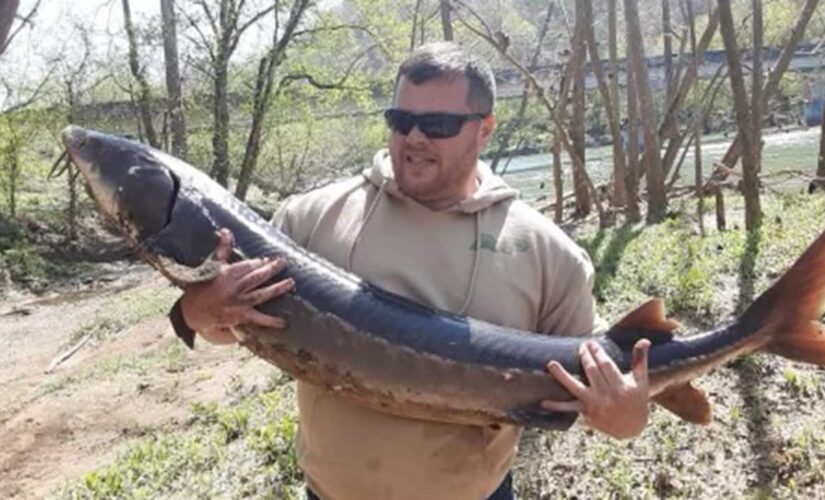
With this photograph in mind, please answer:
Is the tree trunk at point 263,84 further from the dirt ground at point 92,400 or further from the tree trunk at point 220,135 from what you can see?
the dirt ground at point 92,400

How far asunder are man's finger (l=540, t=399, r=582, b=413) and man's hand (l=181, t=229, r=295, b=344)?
0.70 m

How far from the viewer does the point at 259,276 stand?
229cm

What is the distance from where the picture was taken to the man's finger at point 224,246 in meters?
2.37

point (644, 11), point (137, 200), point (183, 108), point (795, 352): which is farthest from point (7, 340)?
point (644, 11)

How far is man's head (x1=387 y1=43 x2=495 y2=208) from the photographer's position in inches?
89.2

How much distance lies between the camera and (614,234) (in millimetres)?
10695

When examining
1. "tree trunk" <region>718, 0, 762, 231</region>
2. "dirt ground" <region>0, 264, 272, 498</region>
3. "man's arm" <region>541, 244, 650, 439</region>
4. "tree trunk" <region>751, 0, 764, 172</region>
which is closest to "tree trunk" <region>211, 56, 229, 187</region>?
"dirt ground" <region>0, 264, 272, 498</region>

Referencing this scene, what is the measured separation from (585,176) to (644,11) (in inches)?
1144

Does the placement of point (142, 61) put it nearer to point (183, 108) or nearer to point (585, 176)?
point (183, 108)

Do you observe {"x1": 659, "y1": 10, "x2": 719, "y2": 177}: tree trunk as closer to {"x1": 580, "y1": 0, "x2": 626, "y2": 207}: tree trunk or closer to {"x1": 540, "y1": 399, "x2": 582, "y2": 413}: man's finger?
{"x1": 580, "y1": 0, "x2": 626, "y2": 207}: tree trunk

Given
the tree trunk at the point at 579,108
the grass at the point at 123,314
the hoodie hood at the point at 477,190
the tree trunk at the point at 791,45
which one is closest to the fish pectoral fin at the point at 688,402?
the hoodie hood at the point at 477,190

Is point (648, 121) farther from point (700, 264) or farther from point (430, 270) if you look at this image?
point (430, 270)

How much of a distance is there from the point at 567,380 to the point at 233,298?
838mm

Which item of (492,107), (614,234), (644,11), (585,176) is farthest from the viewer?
(644,11)
